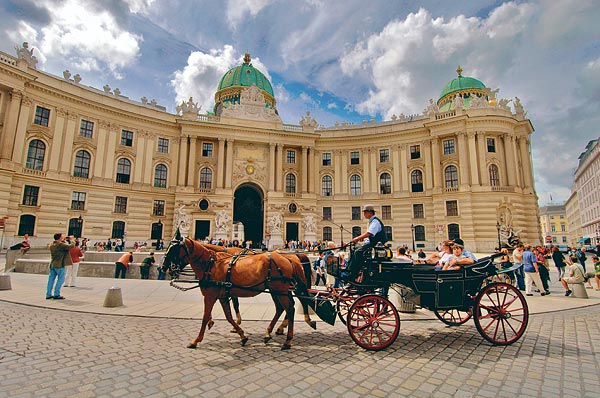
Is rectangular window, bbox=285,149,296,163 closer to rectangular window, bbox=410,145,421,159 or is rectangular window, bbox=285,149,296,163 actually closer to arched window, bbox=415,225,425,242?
rectangular window, bbox=410,145,421,159

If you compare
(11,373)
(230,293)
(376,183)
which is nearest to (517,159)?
(376,183)

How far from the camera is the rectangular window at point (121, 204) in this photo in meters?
32.1

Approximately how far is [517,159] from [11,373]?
4485 cm

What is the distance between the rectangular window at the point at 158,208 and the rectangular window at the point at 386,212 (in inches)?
1060

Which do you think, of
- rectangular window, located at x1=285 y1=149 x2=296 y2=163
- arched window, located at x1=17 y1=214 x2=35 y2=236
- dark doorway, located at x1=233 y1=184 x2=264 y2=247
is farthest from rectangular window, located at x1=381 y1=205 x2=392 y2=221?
arched window, located at x1=17 y1=214 x2=35 y2=236

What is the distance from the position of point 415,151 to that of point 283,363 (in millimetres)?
38104

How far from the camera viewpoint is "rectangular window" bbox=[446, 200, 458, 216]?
3441cm

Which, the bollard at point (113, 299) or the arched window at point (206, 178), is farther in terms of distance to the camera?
the arched window at point (206, 178)

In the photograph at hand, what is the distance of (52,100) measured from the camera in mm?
28969

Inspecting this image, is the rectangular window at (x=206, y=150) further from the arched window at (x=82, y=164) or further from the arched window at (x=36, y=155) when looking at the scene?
the arched window at (x=36, y=155)

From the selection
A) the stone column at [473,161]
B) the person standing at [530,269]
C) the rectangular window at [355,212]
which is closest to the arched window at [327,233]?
the rectangular window at [355,212]

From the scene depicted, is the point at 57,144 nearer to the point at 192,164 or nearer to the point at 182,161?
the point at 182,161

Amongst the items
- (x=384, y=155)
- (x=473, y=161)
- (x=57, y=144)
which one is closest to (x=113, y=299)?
(x=57, y=144)

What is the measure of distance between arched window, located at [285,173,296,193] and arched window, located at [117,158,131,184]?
61.6 feet
